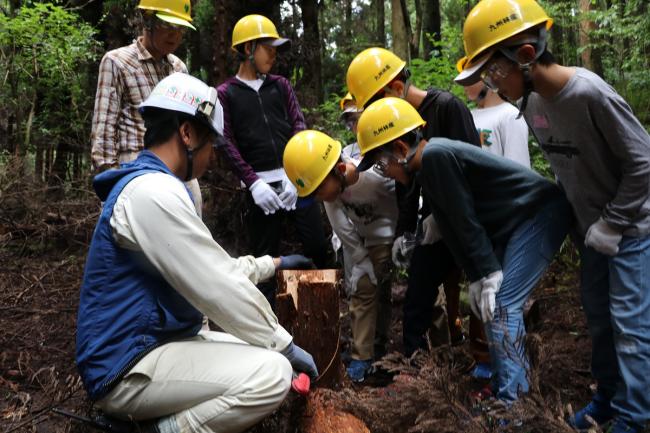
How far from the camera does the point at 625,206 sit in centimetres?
225

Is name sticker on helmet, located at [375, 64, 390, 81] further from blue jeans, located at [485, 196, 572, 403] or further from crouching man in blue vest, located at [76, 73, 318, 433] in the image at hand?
crouching man in blue vest, located at [76, 73, 318, 433]

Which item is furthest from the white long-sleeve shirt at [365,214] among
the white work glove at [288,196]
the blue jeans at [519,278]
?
the blue jeans at [519,278]

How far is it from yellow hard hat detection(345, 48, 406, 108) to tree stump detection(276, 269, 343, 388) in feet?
4.17

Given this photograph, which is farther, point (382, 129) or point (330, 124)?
point (330, 124)

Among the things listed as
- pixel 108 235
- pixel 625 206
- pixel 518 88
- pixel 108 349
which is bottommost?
pixel 108 349

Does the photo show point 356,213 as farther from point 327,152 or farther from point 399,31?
point 399,31

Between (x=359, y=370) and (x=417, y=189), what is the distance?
130 centimetres

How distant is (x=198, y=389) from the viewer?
2.15 metres

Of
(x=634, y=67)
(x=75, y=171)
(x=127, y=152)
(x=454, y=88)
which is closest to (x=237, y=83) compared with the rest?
(x=127, y=152)

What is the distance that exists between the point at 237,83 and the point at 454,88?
3323 millimetres

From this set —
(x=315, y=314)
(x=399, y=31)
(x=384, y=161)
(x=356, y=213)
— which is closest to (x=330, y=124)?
(x=399, y=31)

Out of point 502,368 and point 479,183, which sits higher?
point 479,183

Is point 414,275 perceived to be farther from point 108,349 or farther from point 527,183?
point 108,349

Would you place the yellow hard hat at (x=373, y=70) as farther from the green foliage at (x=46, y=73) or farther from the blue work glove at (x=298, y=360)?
the green foliage at (x=46, y=73)
